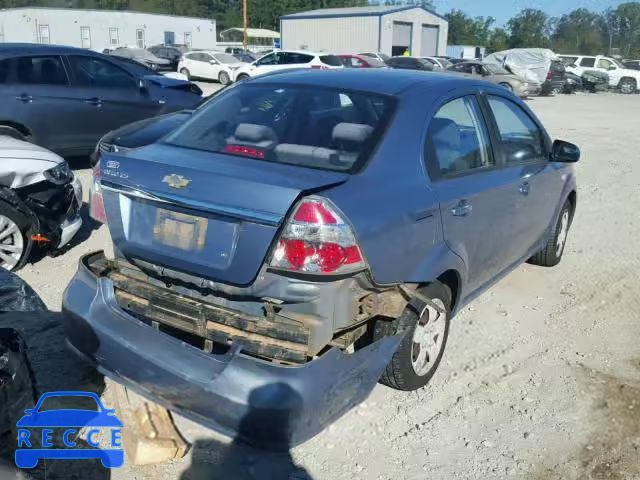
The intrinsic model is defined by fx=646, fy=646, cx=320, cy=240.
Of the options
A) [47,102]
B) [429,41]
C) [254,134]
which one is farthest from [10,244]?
[429,41]

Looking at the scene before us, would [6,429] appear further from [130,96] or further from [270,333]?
[130,96]

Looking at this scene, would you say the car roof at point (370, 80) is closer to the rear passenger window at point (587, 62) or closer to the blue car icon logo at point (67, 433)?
the blue car icon logo at point (67, 433)

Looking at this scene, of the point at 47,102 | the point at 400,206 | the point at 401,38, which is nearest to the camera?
the point at 400,206

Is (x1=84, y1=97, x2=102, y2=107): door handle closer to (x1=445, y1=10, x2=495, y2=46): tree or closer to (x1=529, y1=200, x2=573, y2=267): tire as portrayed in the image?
(x1=529, y1=200, x2=573, y2=267): tire

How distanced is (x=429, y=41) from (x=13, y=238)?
1936 inches

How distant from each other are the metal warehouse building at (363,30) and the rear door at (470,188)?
1691 inches

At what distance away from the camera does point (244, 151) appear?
3.32m

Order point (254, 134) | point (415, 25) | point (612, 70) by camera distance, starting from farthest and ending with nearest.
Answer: point (415, 25) → point (612, 70) → point (254, 134)

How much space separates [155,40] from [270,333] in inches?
2032

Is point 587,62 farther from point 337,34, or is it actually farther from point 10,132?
point 10,132

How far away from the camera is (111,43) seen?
4759cm

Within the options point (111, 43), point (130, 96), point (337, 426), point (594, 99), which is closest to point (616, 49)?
point (594, 99)

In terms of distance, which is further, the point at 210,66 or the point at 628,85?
the point at 628,85

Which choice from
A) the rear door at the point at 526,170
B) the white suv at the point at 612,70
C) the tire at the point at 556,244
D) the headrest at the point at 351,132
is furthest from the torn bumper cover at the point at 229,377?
the white suv at the point at 612,70
